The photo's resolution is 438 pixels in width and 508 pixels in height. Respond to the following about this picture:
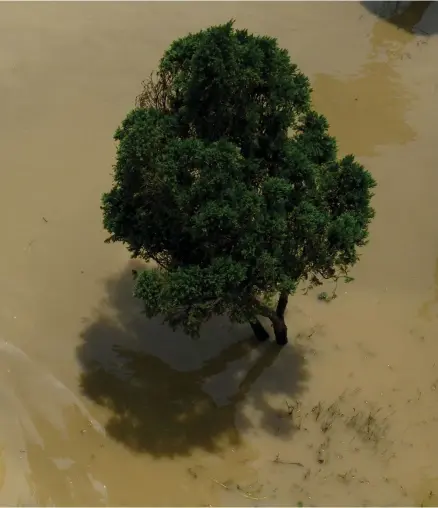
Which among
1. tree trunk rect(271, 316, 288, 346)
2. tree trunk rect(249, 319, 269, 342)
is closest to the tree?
tree trunk rect(271, 316, 288, 346)

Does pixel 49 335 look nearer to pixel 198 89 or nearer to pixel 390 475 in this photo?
pixel 198 89

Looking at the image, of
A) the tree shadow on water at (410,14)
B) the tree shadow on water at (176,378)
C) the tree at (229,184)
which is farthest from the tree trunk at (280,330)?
the tree shadow on water at (410,14)

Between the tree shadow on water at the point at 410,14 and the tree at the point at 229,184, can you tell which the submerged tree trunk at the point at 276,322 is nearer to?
the tree at the point at 229,184

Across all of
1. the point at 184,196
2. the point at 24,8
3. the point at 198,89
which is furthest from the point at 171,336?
the point at 24,8

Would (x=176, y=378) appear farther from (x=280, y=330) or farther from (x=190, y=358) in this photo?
(x=280, y=330)

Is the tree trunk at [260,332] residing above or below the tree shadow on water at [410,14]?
below

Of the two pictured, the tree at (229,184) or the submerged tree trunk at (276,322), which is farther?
the submerged tree trunk at (276,322)
